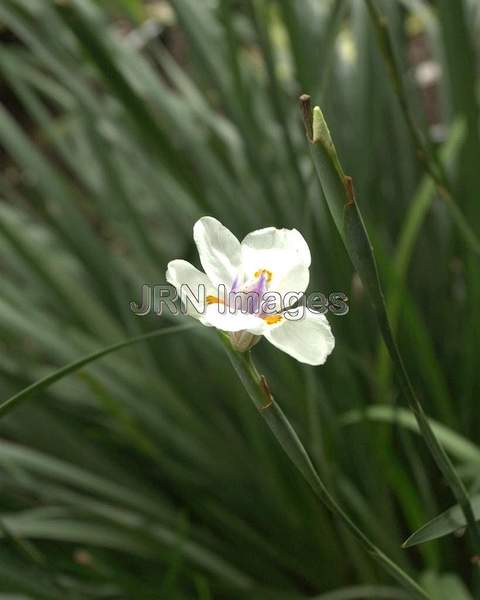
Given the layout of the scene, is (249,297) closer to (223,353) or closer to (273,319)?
(273,319)

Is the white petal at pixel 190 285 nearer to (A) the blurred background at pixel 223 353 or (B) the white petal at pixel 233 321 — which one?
(B) the white petal at pixel 233 321

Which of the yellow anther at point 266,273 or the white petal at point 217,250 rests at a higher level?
the white petal at point 217,250

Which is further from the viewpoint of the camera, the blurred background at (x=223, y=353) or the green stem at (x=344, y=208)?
the blurred background at (x=223, y=353)

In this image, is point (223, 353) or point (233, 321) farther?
point (223, 353)

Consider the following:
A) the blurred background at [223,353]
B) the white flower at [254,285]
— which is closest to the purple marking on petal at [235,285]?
the white flower at [254,285]

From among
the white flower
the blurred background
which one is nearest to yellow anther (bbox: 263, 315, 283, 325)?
the white flower

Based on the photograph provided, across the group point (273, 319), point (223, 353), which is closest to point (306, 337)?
point (273, 319)
